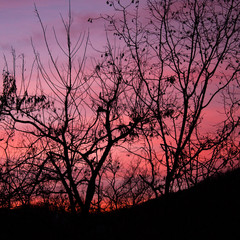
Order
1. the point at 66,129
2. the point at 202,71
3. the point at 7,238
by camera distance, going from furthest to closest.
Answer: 1. the point at 66,129
2. the point at 202,71
3. the point at 7,238

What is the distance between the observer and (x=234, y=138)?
14.9 m

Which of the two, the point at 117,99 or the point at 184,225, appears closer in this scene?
the point at 184,225

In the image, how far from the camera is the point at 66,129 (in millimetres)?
13938

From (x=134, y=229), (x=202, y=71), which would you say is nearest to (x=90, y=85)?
(x=202, y=71)

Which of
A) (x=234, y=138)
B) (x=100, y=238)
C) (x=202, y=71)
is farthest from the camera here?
(x=234, y=138)

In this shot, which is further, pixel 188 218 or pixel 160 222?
pixel 160 222

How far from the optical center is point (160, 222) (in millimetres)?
11836

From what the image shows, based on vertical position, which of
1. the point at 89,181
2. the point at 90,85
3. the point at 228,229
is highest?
the point at 90,85

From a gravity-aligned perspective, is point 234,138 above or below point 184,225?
above

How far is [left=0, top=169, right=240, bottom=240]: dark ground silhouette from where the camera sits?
10562mm

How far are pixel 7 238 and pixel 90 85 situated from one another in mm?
6710

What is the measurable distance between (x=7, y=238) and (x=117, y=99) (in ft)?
21.9

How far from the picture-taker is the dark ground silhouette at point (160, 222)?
1056 centimetres

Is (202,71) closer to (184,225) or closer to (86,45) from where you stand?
(86,45)
